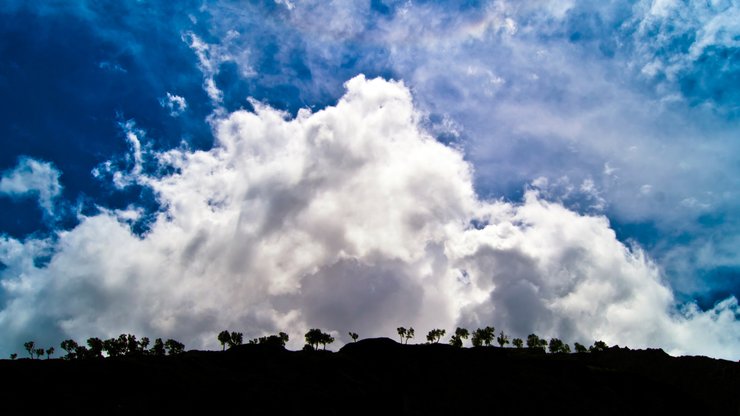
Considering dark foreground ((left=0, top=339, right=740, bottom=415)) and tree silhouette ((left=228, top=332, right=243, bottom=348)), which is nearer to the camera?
dark foreground ((left=0, top=339, right=740, bottom=415))

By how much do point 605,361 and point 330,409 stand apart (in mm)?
85917

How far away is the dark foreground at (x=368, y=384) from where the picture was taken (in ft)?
211

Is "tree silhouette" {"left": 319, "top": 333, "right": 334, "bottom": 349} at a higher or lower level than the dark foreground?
higher

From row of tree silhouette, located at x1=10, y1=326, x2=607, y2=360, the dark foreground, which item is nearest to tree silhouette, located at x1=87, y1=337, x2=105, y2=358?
row of tree silhouette, located at x1=10, y1=326, x2=607, y2=360

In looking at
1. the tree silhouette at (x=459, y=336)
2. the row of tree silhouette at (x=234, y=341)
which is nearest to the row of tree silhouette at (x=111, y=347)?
the row of tree silhouette at (x=234, y=341)

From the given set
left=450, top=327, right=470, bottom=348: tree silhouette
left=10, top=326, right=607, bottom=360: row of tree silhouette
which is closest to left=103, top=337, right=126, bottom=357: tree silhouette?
left=10, top=326, right=607, bottom=360: row of tree silhouette

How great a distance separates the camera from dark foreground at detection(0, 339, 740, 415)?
64438mm

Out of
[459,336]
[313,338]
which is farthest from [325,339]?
[459,336]

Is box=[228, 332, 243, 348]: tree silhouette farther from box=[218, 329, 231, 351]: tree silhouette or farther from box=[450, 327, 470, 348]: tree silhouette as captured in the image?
box=[450, 327, 470, 348]: tree silhouette

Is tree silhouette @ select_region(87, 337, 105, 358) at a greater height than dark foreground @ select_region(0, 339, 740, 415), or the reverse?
tree silhouette @ select_region(87, 337, 105, 358)

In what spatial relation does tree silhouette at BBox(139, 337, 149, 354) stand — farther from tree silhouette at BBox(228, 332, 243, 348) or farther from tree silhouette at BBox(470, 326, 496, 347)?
tree silhouette at BBox(470, 326, 496, 347)

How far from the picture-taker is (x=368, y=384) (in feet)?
285

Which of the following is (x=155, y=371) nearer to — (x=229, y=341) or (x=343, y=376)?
(x=343, y=376)

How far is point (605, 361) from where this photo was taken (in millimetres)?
120000
